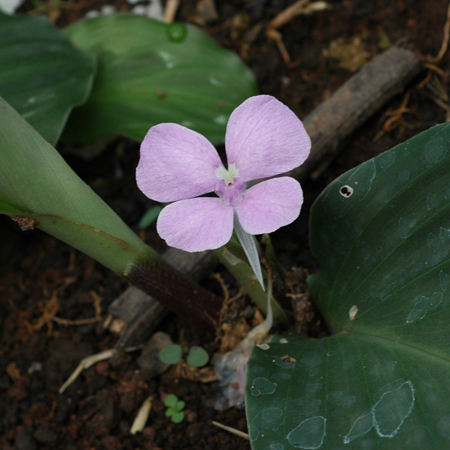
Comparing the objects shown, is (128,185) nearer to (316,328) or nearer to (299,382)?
(316,328)

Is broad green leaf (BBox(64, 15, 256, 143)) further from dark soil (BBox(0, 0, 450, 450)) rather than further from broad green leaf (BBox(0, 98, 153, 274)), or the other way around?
broad green leaf (BBox(0, 98, 153, 274))

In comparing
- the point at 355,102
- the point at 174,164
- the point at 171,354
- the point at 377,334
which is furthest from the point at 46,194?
the point at 355,102

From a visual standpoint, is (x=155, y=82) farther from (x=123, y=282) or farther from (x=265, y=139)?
(x=265, y=139)

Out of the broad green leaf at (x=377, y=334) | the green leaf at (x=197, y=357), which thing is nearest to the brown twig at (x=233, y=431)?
the green leaf at (x=197, y=357)

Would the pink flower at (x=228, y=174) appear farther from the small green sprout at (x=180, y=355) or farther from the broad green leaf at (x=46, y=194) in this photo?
the small green sprout at (x=180, y=355)

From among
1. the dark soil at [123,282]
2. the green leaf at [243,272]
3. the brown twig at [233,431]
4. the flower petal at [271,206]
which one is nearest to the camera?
the flower petal at [271,206]

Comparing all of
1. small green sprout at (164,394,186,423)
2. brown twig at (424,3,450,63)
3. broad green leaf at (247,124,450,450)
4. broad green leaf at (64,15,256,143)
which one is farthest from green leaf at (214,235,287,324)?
brown twig at (424,3,450,63)

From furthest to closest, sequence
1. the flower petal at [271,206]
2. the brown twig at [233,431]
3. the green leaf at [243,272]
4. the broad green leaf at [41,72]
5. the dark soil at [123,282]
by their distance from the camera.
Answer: the broad green leaf at [41,72], the dark soil at [123,282], the brown twig at [233,431], the green leaf at [243,272], the flower petal at [271,206]
